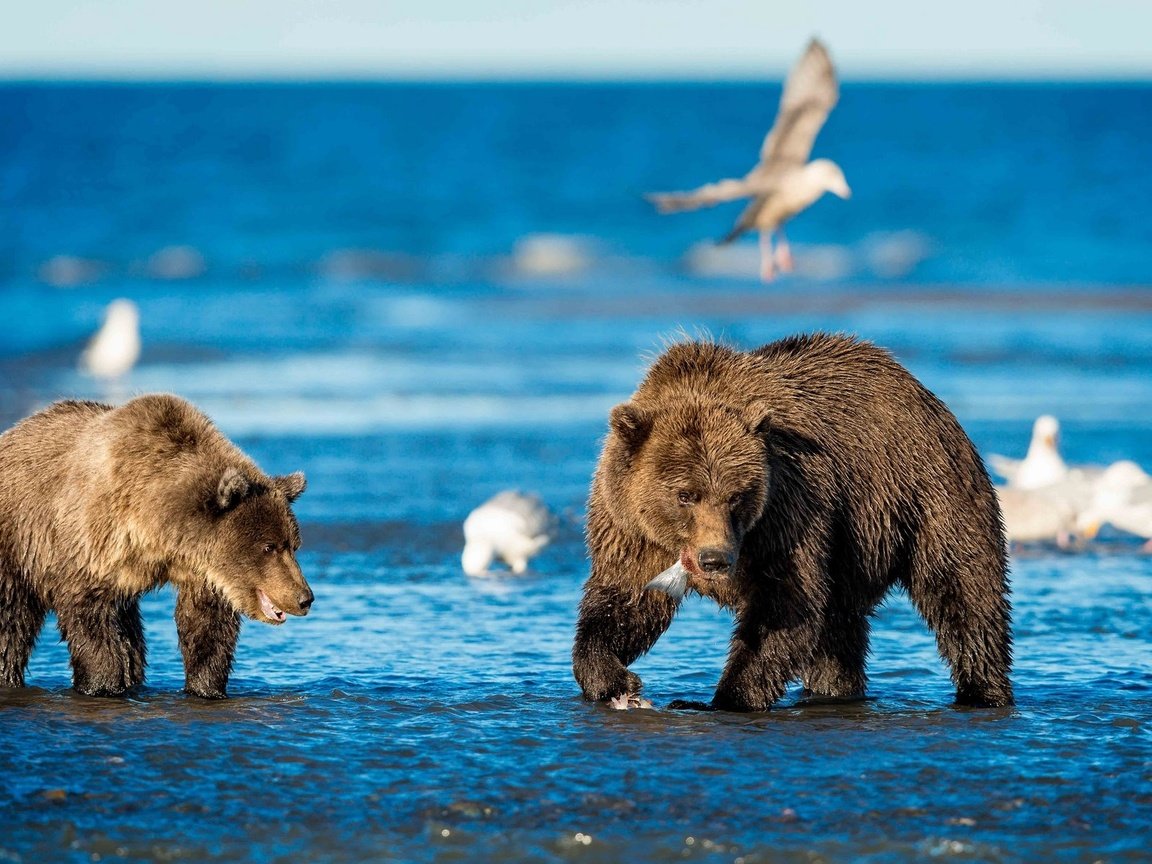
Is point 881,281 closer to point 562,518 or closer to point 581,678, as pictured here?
point 562,518

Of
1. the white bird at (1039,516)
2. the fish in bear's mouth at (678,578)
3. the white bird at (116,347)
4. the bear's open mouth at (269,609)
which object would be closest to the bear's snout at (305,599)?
the bear's open mouth at (269,609)

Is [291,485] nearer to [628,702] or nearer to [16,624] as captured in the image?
[16,624]

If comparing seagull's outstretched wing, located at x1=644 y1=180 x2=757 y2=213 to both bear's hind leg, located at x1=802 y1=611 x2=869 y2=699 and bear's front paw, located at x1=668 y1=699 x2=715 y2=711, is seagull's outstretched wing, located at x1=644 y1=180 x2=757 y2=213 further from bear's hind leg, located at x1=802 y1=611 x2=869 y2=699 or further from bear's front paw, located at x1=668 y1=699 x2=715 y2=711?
bear's front paw, located at x1=668 y1=699 x2=715 y2=711

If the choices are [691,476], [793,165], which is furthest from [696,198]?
[691,476]

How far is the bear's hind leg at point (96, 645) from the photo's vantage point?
20.6 ft

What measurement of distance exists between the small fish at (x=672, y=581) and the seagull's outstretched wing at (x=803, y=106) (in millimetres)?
4608

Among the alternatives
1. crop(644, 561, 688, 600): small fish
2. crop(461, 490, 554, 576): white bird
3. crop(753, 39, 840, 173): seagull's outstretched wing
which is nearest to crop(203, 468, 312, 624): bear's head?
crop(644, 561, 688, 600): small fish

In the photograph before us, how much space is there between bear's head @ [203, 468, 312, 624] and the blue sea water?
346 mm

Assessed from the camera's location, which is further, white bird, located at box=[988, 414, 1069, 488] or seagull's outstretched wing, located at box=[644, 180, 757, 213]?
white bird, located at box=[988, 414, 1069, 488]

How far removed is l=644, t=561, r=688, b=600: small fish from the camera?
19.4 feet

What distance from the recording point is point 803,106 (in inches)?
405

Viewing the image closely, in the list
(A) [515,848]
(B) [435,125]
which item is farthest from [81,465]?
Result: (B) [435,125]

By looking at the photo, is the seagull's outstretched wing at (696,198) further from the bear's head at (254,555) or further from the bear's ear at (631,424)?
the bear's head at (254,555)

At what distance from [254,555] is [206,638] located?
375 mm
